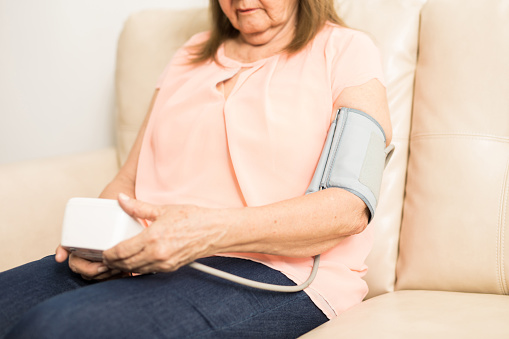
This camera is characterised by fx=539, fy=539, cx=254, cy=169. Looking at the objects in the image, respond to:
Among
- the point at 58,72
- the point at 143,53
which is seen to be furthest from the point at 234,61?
the point at 58,72

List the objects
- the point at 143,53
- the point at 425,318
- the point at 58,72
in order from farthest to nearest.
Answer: the point at 58,72, the point at 143,53, the point at 425,318

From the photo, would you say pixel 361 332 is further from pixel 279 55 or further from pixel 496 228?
pixel 279 55

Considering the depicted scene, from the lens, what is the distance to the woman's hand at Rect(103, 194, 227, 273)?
0.75 m

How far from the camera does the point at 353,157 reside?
2.94ft

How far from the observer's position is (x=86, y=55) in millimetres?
1777

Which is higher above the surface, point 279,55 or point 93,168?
point 279,55

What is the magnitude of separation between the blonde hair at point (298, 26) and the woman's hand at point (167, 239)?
0.47 m

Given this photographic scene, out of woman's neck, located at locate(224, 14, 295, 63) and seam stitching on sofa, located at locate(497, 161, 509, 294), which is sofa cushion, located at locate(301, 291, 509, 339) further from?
woman's neck, located at locate(224, 14, 295, 63)

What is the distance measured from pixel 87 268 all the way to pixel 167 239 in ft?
0.75

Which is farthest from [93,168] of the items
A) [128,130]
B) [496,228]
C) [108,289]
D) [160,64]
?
[496,228]

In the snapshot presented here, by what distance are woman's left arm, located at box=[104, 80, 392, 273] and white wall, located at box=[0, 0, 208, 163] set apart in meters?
1.03

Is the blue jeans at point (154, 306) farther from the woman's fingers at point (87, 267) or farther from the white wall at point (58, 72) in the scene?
the white wall at point (58, 72)

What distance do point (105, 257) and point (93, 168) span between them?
740 millimetres

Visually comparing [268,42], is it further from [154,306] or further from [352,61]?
[154,306]
